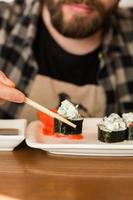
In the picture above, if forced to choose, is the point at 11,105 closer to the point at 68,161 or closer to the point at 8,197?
the point at 68,161

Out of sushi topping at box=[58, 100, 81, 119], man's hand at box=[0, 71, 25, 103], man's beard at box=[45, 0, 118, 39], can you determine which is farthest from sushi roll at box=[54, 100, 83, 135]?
man's beard at box=[45, 0, 118, 39]

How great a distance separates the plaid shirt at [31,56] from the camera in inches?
60.3

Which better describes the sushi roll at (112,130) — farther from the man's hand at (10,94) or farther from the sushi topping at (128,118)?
the man's hand at (10,94)

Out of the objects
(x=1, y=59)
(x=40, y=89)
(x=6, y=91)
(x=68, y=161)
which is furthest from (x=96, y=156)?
(x=1, y=59)

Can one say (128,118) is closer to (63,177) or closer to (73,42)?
(63,177)

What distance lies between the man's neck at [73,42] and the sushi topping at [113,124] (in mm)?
690

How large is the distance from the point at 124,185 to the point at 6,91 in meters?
0.29

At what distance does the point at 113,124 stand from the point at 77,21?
77cm

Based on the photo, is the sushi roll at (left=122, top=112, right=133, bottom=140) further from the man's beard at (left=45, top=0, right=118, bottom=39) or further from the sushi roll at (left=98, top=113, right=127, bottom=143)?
the man's beard at (left=45, top=0, right=118, bottom=39)

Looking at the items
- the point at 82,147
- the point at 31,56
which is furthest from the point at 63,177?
the point at 31,56

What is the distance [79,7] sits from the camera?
61.7 inches

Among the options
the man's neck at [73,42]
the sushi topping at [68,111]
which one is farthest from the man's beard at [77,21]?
the sushi topping at [68,111]

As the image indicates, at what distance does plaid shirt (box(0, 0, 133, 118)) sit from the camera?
153 centimetres

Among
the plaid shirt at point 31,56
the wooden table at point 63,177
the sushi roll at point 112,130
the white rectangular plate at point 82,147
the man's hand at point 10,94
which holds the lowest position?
the wooden table at point 63,177
